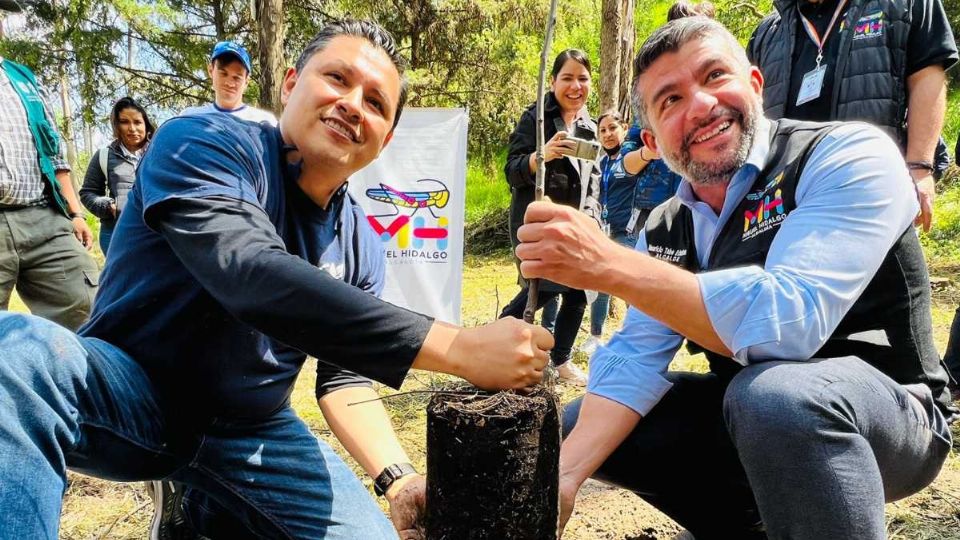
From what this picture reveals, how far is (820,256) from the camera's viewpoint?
127 cm

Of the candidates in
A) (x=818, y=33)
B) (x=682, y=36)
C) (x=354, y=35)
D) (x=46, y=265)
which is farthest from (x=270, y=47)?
(x=682, y=36)

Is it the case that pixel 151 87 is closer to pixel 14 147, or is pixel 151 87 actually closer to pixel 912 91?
pixel 14 147

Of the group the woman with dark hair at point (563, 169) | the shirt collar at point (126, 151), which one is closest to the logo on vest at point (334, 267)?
the woman with dark hair at point (563, 169)

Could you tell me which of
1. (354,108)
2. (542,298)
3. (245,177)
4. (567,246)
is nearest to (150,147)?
(245,177)

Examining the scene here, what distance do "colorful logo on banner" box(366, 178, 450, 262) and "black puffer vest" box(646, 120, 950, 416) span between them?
3610mm

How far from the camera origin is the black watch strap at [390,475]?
5.52 feet

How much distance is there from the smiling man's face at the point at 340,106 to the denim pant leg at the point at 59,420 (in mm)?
713

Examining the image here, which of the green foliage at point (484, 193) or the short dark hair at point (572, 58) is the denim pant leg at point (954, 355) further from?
the green foliage at point (484, 193)

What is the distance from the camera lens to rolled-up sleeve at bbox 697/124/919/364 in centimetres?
125

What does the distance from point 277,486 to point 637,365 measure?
1.06 meters

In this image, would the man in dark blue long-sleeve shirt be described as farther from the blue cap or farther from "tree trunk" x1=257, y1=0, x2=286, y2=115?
"tree trunk" x1=257, y1=0, x2=286, y2=115

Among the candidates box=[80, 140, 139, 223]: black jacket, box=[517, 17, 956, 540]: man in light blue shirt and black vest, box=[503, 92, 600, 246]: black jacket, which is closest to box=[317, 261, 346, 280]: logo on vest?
box=[517, 17, 956, 540]: man in light blue shirt and black vest

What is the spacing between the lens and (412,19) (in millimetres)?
9039

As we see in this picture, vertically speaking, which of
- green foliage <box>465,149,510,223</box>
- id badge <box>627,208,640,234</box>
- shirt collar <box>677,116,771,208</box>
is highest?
shirt collar <box>677,116,771,208</box>
